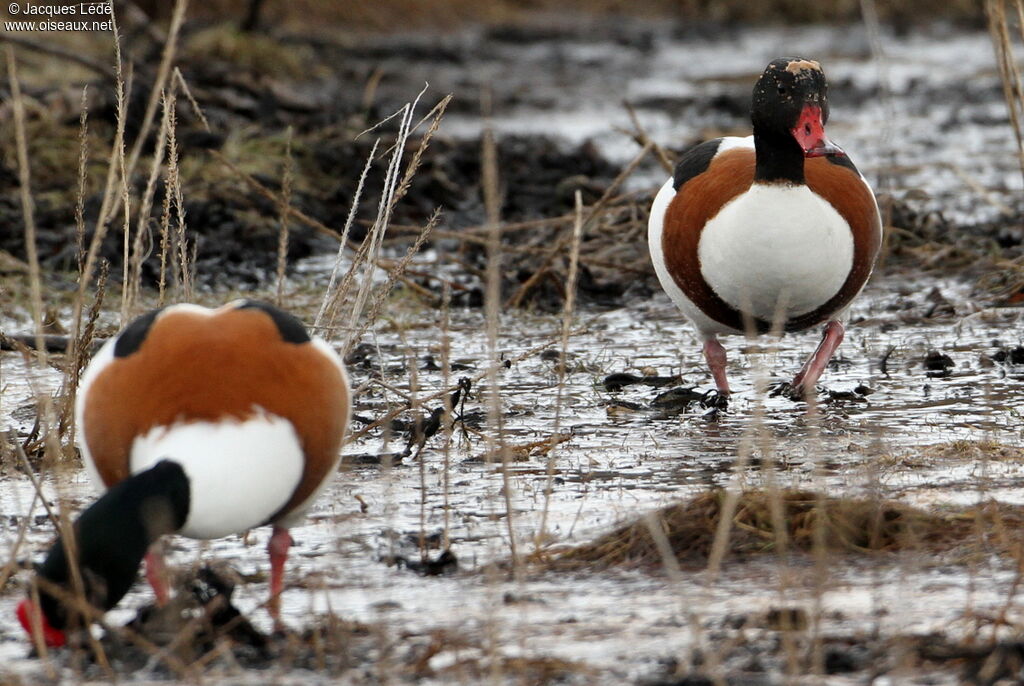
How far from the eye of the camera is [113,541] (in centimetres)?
317

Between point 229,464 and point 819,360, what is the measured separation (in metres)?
3.09

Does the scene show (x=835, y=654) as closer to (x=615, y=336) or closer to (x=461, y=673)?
(x=461, y=673)

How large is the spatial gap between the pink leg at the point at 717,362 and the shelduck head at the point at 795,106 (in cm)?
86

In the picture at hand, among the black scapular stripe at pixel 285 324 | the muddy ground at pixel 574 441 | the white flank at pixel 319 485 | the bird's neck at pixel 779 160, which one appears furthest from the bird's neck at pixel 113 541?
the bird's neck at pixel 779 160

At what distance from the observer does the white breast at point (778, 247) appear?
547 centimetres

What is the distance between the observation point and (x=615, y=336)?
7.24 meters

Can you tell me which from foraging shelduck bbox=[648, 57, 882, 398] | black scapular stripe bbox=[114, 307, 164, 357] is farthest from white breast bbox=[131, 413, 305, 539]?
foraging shelduck bbox=[648, 57, 882, 398]

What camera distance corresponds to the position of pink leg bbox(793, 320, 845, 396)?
5879 mm

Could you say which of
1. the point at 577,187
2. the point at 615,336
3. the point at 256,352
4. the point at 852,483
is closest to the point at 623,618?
the point at 256,352

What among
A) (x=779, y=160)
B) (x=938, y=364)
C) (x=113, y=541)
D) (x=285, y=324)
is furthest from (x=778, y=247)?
(x=113, y=541)

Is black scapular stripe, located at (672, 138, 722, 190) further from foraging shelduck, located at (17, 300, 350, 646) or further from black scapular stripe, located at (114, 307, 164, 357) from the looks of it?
black scapular stripe, located at (114, 307, 164, 357)

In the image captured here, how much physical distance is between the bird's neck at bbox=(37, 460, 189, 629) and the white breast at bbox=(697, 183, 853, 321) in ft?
8.68

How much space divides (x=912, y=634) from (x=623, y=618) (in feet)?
Result: 2.10

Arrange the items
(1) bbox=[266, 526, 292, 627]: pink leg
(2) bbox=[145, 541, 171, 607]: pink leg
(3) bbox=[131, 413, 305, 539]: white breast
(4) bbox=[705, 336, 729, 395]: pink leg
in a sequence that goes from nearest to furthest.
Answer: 1. (3) bbox=[131, 413, 305, 539]: white breast
2. (2) bbox=[145, 541, 171, 607]: pink leg
3. (1) bbox=[266, 526, 292, 627]: pink leg
4. (4) bbox=[705, 336, 729, 395]: pink leg
